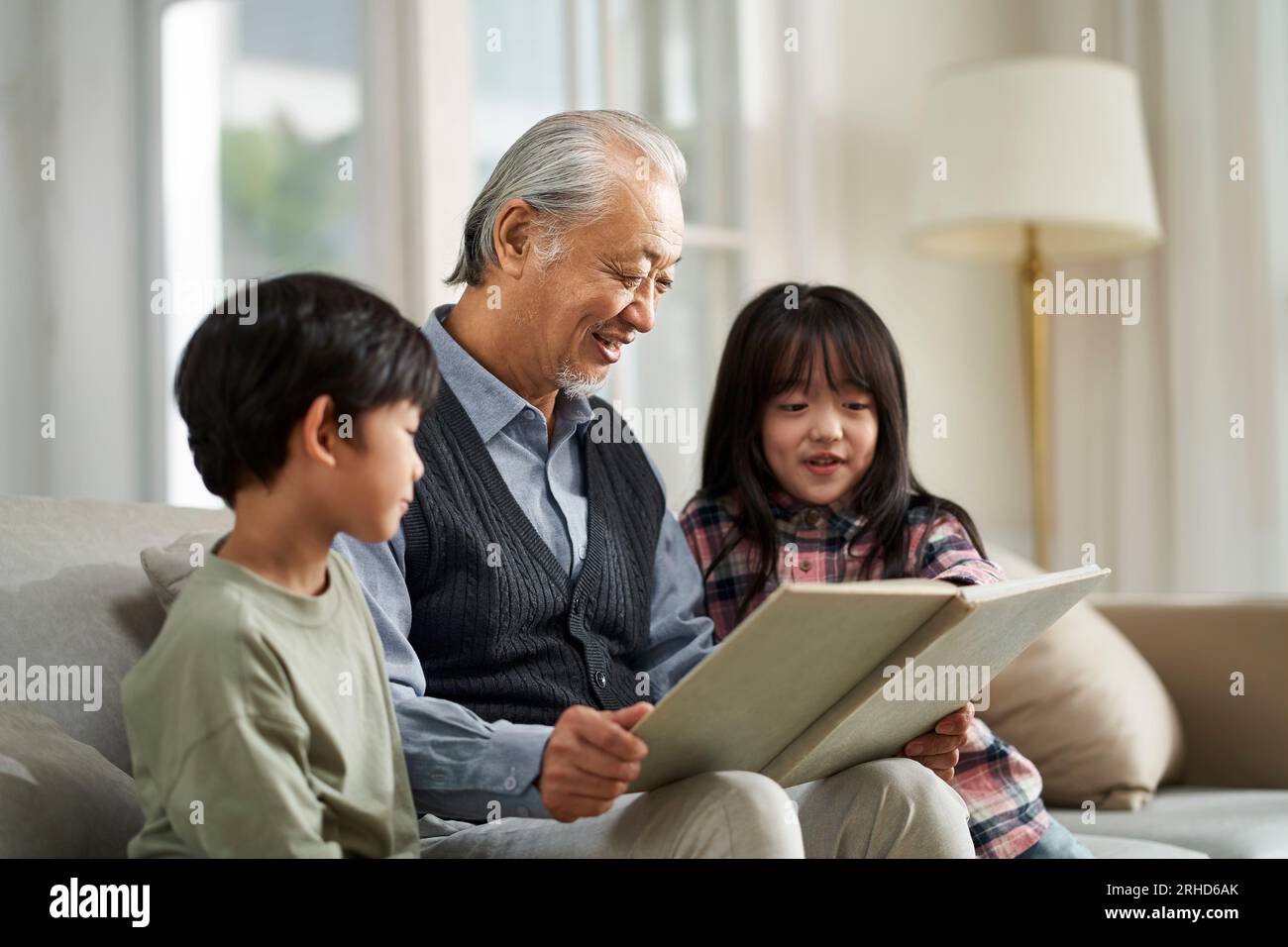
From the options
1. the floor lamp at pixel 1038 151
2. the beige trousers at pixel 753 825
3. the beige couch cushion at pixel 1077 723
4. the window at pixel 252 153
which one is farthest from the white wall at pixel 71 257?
the floor lamp at pixel 1038 151

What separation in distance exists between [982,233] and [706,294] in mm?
678

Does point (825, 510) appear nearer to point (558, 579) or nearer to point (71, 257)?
point (558, 579)

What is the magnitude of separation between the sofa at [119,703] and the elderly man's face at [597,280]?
0.48 m

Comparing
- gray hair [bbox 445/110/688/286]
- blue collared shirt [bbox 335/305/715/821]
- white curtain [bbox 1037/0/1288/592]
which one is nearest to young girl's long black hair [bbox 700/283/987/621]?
blue collared shirt [bbox 335/305/715/821]

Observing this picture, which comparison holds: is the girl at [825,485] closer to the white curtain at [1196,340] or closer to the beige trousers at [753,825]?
the beige trousers at [753,825]

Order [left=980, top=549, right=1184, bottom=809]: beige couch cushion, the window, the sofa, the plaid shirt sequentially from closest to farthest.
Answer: the sofa, the plaid shirt, [left=980, top=549, right=1184, bottom=809]: beige couch cushion, the window

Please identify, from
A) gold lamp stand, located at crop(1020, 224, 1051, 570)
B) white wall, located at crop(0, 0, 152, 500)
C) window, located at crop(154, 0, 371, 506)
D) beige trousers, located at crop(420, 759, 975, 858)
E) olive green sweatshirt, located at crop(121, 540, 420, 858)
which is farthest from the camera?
gold lamp stand, located at crop(1020, 224, 1051, 570)

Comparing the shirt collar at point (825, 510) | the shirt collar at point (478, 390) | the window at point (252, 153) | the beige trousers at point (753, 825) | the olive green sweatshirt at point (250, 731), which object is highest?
the window at point (252, 153)

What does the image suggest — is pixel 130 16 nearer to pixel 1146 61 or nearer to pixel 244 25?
pixel 244 25

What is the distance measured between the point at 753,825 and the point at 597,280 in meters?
0.62

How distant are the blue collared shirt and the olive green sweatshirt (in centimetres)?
10

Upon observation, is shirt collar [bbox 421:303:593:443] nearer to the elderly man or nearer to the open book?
the elderly man

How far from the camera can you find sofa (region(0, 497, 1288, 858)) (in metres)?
1.19

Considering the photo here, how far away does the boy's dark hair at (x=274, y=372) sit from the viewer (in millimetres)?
994
